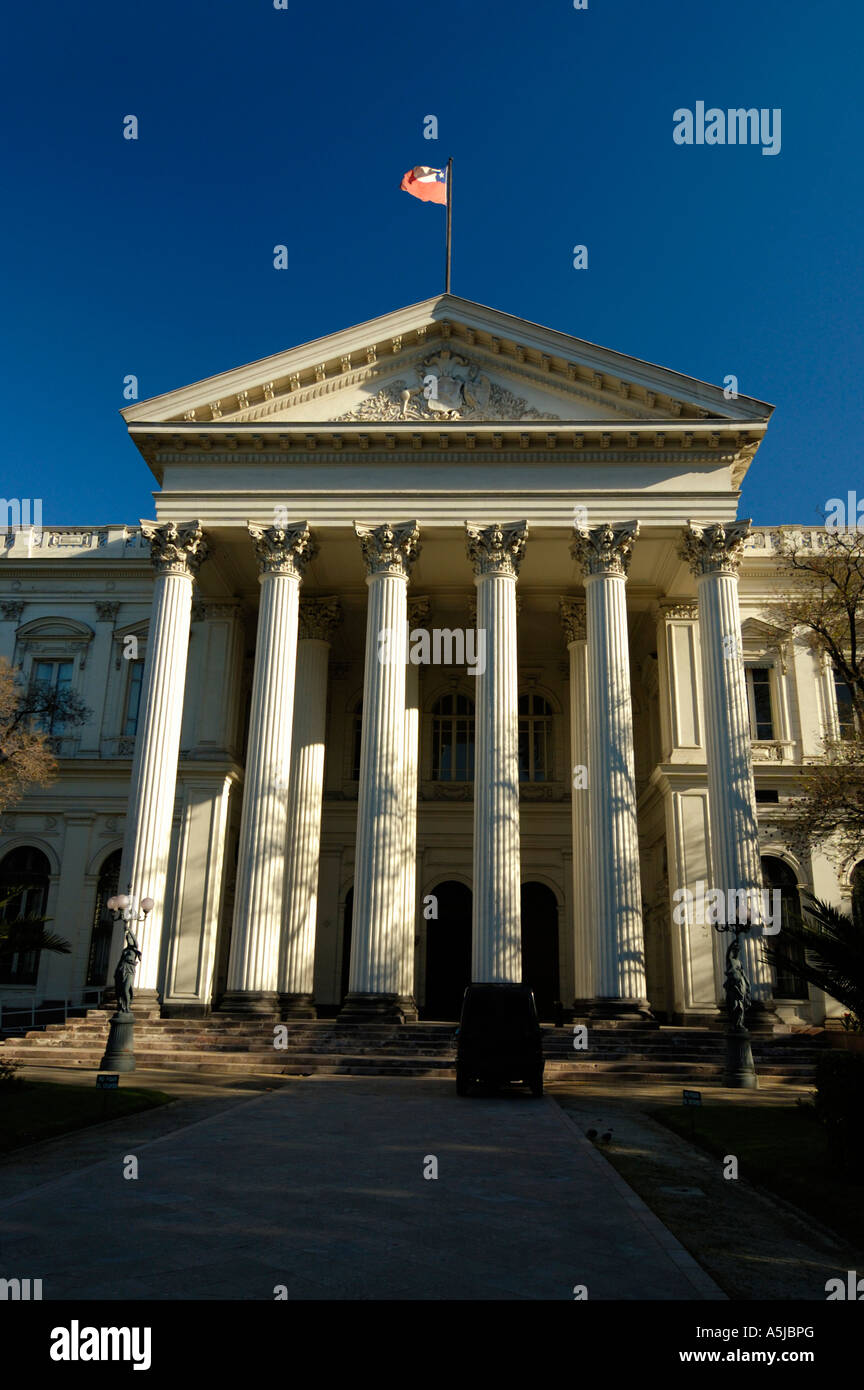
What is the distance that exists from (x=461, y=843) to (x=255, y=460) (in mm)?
14004

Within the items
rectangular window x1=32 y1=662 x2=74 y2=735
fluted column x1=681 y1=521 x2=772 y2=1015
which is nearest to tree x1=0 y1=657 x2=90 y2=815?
rectangular window x1=32 y1=662 x2=74 y2=735

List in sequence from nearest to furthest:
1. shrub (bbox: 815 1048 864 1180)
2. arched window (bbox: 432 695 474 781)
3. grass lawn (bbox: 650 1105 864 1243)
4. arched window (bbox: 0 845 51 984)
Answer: grass lawn (bbox: 650 1105 864 1243), shrub (bbox: 815 1048 864 1180), arched window (bbox: 0 845 51 984), arched window (bbox: 432 695 474 781)

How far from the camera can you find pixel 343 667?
3541 cm

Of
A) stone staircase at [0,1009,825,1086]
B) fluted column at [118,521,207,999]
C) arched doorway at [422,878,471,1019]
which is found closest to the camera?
stone staircase at [0,1009,825,1086]

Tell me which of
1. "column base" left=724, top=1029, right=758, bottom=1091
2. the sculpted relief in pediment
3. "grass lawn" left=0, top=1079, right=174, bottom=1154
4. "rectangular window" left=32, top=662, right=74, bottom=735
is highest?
the sculpted relief in pediment

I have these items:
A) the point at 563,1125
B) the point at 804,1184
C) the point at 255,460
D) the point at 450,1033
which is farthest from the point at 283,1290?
the point at 255,460

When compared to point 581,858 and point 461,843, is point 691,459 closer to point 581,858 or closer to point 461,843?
point 581,858

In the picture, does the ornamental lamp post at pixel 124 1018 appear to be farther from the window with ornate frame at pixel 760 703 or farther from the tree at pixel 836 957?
the window with ornate frame at pixel 760 703

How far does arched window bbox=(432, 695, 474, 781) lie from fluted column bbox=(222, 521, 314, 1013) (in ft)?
30.6

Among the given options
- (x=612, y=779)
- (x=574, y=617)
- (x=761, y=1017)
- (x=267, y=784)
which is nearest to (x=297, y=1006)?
(x=267, y=784)

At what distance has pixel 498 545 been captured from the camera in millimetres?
26984

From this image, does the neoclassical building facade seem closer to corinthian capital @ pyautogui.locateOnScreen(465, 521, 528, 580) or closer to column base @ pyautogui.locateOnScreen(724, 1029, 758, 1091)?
corinthian capital @ pyautogui.locateOnScreen(465, 521, 528, 580)

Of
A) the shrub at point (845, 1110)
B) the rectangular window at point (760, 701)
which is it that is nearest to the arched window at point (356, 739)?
the rectangular window at point (760, 701)

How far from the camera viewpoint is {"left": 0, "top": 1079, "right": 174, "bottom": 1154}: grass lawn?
1159 centimetres
